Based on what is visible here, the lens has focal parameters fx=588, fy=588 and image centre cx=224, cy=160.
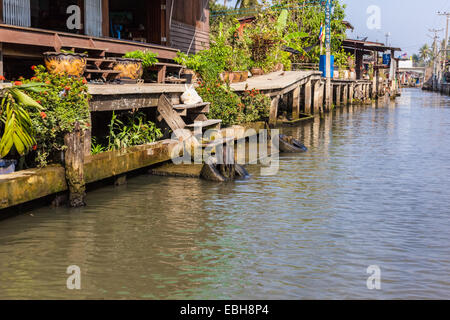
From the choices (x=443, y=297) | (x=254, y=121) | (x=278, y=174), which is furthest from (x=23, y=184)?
(x=254, y=121)

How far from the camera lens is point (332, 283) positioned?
6328 millimetres

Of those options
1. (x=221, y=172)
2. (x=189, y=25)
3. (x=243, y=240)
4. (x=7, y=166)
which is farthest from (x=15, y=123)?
(x=189, y=25)

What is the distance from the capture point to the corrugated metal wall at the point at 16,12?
12.3m

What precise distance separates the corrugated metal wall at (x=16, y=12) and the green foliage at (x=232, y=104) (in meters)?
4.95

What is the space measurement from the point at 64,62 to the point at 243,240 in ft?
17.6

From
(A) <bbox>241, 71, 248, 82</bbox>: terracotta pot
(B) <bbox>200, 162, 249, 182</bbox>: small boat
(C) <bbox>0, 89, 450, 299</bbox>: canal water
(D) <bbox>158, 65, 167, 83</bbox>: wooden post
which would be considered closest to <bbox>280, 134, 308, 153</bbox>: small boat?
(C) <bbox>0, 89, 450, 299</bbox>: canal water

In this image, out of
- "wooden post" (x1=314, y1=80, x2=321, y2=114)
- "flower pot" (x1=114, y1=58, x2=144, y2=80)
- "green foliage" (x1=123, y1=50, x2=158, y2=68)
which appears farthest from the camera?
"wooden post" (x1=314, y1=80, x2=321, y2=114)

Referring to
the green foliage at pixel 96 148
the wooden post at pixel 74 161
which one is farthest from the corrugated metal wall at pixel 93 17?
the wooden post at pixel 74 161

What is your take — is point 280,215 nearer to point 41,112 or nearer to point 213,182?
point 213,182

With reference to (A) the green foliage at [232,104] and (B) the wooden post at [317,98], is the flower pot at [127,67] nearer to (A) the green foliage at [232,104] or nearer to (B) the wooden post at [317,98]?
(A) the green foliage at [232,104]

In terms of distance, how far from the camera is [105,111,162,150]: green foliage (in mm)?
11797

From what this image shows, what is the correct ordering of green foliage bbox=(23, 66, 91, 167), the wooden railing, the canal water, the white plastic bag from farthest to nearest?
the wooden railing, the white plastic bag, green foliage bbox=(23, 66, 91, 167), the canal water

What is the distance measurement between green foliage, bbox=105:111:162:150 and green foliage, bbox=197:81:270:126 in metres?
3.10

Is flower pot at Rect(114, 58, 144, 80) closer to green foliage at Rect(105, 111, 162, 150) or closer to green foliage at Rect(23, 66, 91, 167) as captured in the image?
green foliage at Rect(105, 111, 162, 150)
